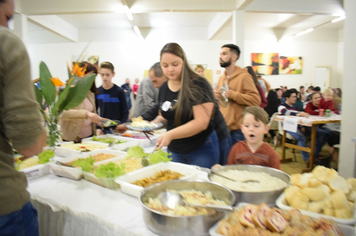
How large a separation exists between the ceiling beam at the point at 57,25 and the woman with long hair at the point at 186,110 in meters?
5.93

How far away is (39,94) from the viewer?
5.49 ft

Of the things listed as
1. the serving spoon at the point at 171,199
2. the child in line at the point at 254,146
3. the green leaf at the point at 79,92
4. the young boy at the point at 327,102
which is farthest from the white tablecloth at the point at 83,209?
the young boy at the point at 327,102

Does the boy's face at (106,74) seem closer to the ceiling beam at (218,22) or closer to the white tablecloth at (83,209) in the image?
the white tablecloth at (83,209)

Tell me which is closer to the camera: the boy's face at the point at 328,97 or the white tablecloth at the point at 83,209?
the white tablecloth at the point at 83,209

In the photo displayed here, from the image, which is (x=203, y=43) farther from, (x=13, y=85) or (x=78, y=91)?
(x=13, y=85)

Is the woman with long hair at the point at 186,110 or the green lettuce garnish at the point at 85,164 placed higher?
the woman with long hair at the point at 186,110

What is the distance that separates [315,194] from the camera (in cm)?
84

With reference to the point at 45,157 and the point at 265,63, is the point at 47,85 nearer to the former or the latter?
the point at 45,157

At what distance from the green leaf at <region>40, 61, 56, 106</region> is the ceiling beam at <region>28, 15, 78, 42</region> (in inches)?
215

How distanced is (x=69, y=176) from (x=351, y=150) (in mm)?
2859

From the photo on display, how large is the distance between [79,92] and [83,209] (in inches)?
33.2

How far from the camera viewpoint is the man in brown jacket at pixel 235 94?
242 cm

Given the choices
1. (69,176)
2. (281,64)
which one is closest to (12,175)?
(69,176)

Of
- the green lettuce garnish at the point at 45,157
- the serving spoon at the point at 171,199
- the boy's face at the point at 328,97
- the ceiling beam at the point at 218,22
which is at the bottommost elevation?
the green lettuce garnish at the point at 45,157
